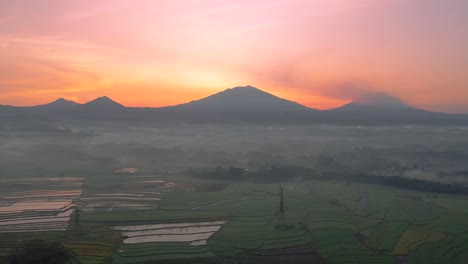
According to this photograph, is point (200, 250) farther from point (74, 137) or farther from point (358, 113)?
point (358, 113)

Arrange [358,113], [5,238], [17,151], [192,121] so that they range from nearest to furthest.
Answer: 1. [5,238]
2. [17,151]
3. [192,121]
4. [358,113]

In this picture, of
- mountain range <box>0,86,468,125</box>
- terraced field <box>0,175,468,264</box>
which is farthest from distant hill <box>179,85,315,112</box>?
terraced field <box>0,175,468,264</box>

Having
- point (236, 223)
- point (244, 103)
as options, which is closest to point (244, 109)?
point (244, 103)

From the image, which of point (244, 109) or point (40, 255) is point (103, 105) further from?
point (40, 255)

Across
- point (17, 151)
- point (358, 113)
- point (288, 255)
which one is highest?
point (358, 113)

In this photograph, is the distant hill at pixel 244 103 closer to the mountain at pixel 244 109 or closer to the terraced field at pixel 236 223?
the mountain at pixel 244 109

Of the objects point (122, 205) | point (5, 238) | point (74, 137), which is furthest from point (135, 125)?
point (5, 238)
